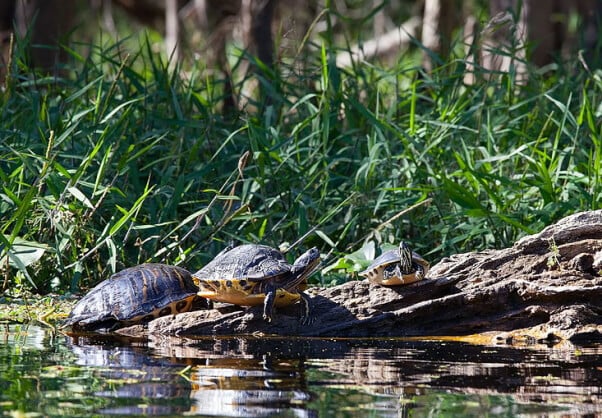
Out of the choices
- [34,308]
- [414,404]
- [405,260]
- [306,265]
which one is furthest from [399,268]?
[34,308]

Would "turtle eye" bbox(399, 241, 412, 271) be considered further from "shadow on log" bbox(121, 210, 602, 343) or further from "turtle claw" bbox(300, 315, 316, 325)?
"turtle claw" bbox(300, 315, 316, 325)

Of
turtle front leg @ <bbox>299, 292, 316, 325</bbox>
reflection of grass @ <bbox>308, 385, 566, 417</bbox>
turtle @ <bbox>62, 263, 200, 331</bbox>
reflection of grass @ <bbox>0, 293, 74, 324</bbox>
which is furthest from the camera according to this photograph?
reflection of grass @ <bbox>0, 293, 74, 324</bbox>

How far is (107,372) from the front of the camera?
3.24m

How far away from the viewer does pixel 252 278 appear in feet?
13.9

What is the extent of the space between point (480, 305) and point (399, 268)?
426 millimetres

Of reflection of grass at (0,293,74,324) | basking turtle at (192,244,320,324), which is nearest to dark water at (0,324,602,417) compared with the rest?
basking turtle at (192,244,320,324)

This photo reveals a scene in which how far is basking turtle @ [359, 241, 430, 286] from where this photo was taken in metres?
4.21

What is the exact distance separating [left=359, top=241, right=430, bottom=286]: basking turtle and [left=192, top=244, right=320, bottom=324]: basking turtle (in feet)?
0.95

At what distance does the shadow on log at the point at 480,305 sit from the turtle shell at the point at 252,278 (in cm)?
10

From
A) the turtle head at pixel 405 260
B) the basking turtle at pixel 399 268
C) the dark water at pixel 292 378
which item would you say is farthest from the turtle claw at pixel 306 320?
the turtle head at pixel 405 260

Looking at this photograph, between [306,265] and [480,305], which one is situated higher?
[306,265]

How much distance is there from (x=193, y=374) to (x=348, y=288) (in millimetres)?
1403

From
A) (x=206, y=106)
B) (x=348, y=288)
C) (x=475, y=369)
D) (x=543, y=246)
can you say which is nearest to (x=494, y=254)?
(x=543, y=246)

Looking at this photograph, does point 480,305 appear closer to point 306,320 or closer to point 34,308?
point 306,320
